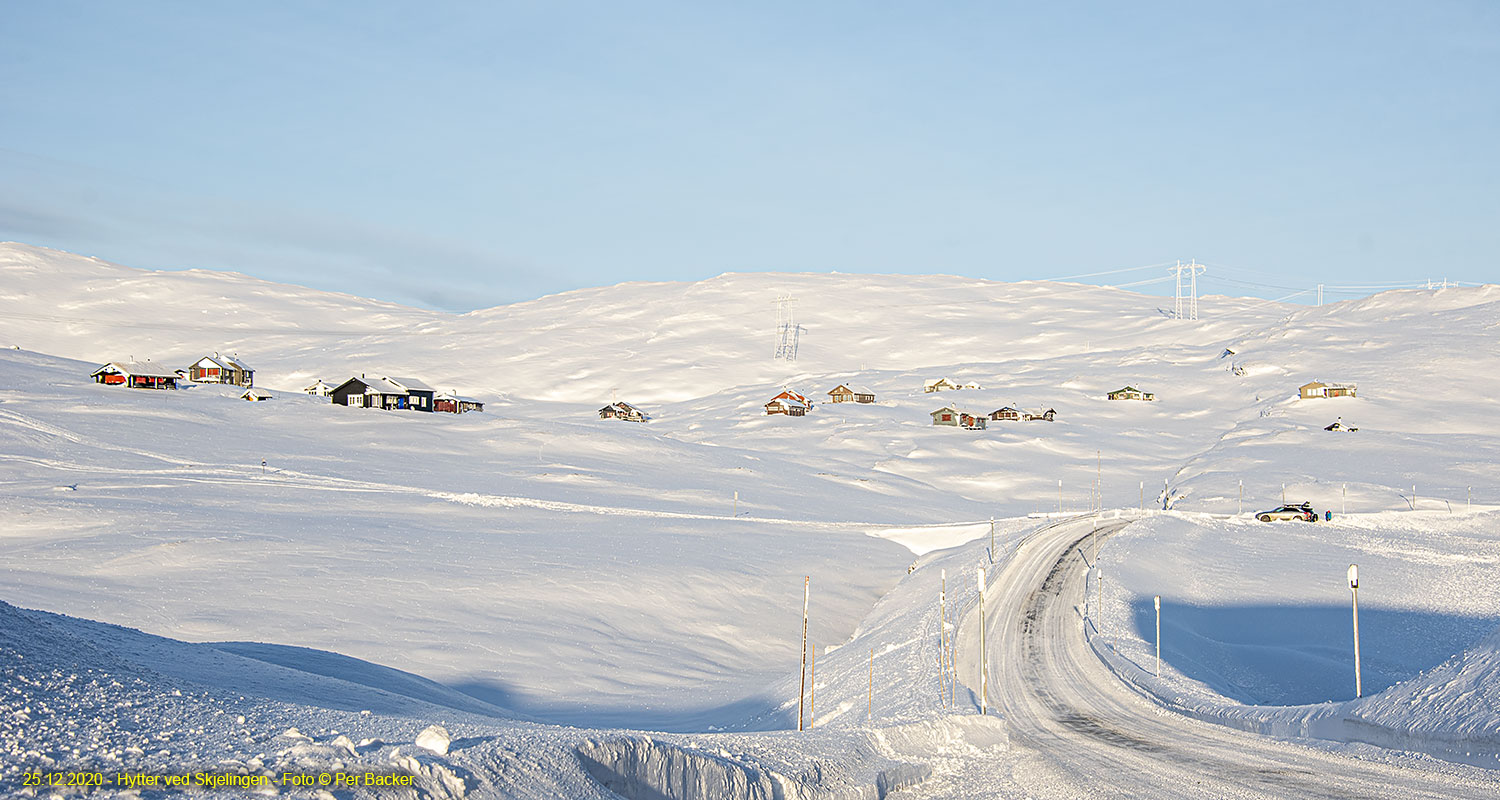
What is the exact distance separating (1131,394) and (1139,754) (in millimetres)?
135226

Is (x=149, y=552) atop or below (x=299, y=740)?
below

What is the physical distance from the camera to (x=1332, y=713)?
58.7ft

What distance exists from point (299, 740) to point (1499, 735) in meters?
14.8

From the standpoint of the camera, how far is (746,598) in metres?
48.7

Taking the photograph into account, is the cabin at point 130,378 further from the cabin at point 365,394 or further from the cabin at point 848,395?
the cabin at point 848,395

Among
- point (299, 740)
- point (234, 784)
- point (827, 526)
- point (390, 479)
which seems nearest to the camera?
point (234, 784)

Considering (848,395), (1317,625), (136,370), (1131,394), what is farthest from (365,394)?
(1317,625)

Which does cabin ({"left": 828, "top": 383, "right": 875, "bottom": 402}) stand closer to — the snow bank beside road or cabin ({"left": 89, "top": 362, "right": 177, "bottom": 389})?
cabin ({"left": 89, "top": 362, "right": 177, "bottom": 389})

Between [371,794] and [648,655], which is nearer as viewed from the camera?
[371,794]

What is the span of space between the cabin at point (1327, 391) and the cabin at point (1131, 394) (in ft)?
65.5

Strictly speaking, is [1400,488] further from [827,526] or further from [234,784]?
[234,784]

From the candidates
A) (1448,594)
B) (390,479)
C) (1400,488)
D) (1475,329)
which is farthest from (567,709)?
(1475,329)

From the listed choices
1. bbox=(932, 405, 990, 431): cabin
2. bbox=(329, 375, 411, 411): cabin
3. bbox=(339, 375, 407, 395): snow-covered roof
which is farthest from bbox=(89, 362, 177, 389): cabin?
bbox=(932, 405, 990, 431): cabin

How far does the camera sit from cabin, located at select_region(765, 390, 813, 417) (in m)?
138
